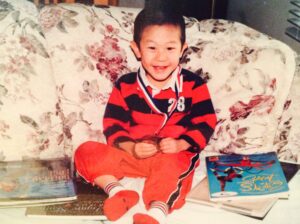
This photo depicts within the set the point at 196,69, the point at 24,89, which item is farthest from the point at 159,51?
the point at 24,89

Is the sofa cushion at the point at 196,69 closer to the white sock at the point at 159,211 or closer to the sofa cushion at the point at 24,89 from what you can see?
the sofa cushion at the point at 24,89

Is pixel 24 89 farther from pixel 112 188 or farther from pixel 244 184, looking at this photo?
pixel 244 184

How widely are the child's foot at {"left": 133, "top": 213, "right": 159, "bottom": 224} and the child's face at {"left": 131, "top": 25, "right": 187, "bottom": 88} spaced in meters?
0.36

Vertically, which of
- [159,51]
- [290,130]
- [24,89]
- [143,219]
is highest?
[159,51]

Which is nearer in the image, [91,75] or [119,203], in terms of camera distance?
[119,203]

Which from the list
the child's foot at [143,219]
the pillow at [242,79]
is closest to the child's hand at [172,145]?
the pillow at [242,79]

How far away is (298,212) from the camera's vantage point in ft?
3.44

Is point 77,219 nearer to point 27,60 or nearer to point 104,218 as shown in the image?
point 104,218

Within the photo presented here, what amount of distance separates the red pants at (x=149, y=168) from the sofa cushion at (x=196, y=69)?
72 mm

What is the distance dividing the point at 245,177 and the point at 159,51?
40cm

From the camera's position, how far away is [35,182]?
1.09 metres

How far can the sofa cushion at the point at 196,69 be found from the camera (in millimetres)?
1154

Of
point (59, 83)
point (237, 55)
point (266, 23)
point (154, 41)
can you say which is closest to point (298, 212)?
point (237, 55)

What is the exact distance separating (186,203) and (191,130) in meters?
0.21
